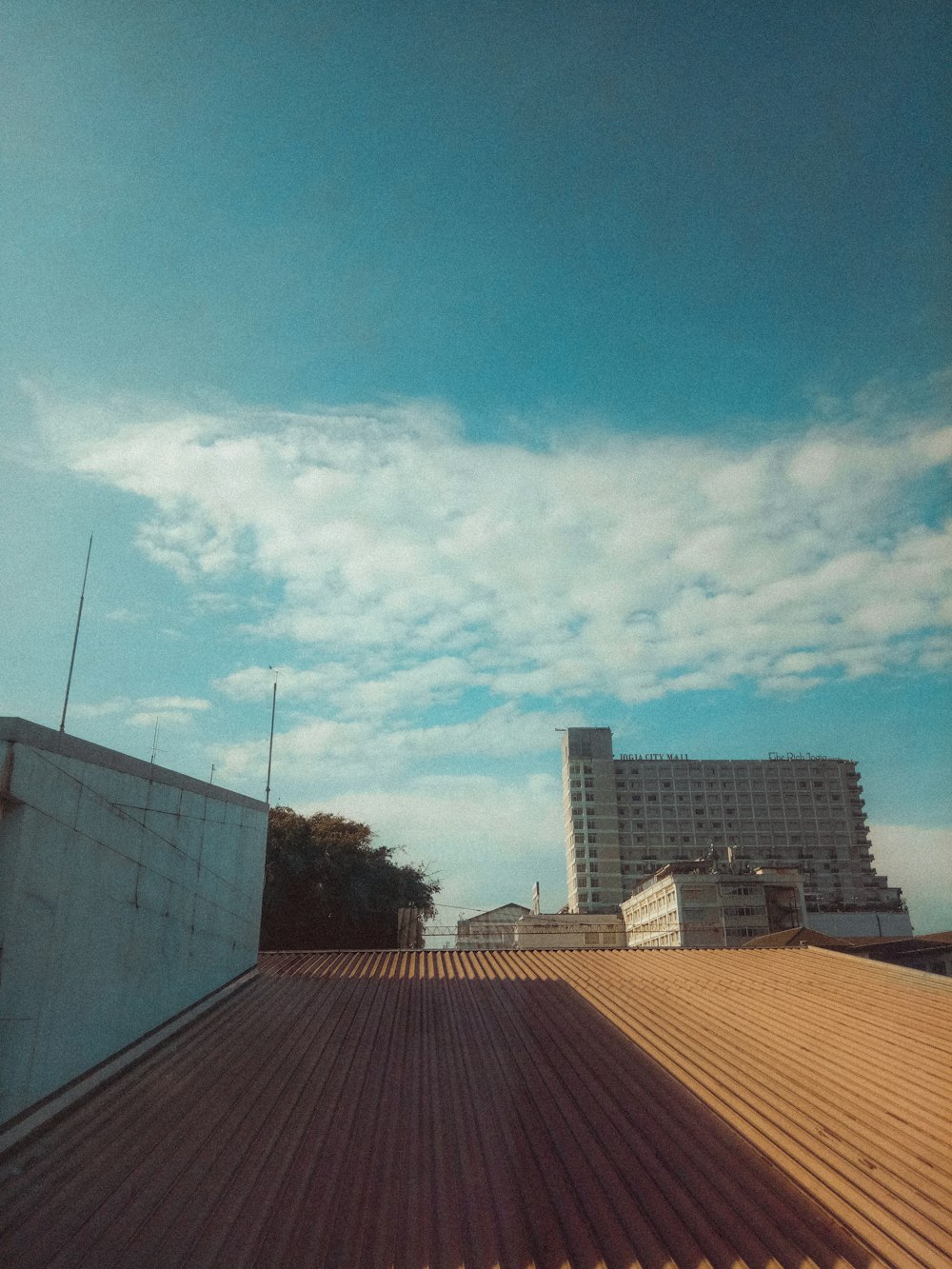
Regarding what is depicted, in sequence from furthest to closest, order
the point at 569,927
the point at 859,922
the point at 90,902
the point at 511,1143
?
the point at 859,922 → the point at 569,927 → the point at 90,902 → the point at 511,1143

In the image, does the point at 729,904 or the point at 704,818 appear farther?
the point at 704,818

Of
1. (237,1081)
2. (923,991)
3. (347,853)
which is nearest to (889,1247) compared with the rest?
(237,1081)

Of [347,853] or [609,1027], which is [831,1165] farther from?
[347,853]

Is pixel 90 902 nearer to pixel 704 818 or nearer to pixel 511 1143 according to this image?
pixel 511 1143

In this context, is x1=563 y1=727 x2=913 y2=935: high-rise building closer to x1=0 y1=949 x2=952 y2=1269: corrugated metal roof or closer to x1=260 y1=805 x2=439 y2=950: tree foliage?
x1=260 y1=805 x2=439 y2=950: tree foliage

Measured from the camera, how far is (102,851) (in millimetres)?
10438

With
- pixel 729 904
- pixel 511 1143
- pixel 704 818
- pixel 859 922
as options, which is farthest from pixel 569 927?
pixel 511 1143

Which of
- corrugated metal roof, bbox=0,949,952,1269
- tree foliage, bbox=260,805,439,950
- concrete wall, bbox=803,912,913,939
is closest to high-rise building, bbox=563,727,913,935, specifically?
concrete wall, bbox=803,912,913,939

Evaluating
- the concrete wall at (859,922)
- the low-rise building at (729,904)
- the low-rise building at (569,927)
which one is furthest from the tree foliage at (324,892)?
the concrete wall at (859,922)

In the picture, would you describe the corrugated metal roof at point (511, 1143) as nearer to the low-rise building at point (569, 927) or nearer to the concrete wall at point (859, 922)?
the low-rise building at point (569, 927)

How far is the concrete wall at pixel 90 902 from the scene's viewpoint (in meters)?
8.60

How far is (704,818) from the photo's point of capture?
12344cm

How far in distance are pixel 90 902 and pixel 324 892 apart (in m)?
28.1

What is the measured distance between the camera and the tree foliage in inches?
1446
